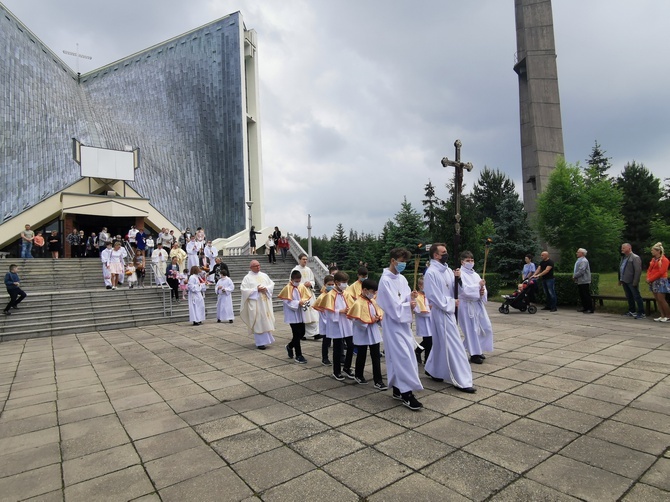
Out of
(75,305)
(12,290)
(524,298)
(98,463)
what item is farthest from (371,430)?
(75,305)

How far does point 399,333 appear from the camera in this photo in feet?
15.1

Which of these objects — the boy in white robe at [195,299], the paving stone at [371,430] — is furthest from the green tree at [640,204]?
the paving stone at [371,430]

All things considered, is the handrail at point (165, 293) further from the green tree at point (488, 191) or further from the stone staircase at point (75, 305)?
the green tree at point (488, 191)

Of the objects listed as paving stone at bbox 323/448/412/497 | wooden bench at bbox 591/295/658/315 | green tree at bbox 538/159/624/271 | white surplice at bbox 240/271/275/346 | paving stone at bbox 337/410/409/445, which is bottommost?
paving stone at bbox 337/410/409/445

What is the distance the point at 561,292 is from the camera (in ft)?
41.7

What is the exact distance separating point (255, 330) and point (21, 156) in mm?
29196

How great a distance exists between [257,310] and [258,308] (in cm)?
5

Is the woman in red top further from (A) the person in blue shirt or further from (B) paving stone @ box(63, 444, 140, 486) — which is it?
(A) the person in blue shirt

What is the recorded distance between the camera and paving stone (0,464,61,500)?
2982 mm

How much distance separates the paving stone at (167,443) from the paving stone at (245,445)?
9.7 inches

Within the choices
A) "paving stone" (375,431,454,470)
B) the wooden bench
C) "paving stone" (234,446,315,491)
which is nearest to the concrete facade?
the wooden bench

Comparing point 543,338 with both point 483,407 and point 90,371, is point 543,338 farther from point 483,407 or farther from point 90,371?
point 90,371

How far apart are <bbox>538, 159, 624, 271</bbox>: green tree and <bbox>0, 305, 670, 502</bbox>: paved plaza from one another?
24082mm

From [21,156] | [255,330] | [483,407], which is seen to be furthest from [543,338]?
[21,156]
